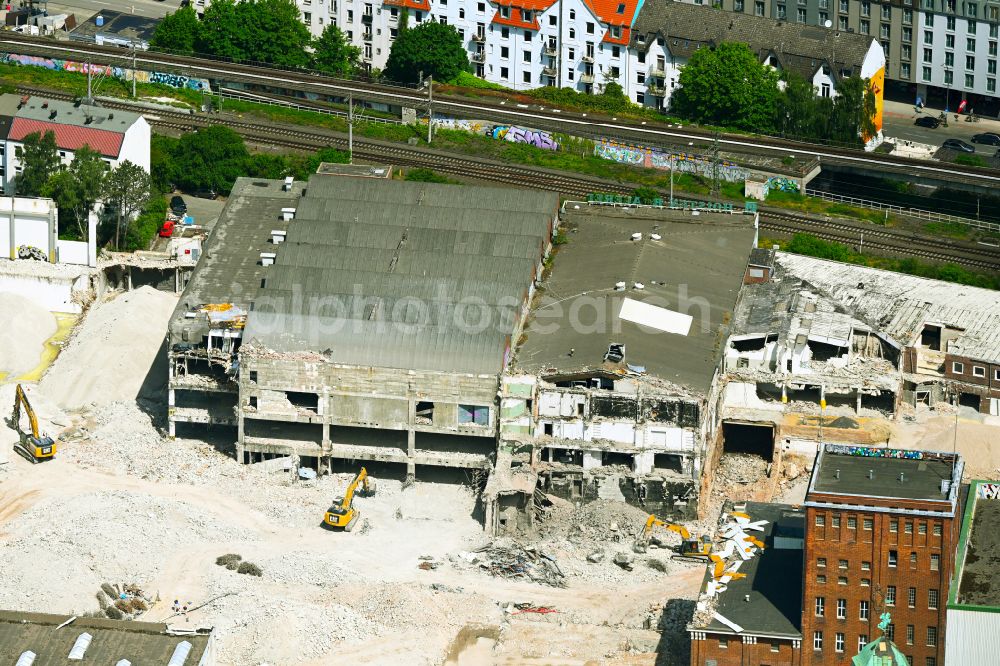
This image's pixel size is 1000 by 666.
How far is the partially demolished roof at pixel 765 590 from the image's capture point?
375 ft

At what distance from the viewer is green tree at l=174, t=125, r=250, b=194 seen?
177 m

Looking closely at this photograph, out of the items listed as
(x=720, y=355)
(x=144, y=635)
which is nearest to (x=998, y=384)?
(x=720, y=355)

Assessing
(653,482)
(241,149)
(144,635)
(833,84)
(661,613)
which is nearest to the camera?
(144,635)

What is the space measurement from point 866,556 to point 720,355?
32.0 m

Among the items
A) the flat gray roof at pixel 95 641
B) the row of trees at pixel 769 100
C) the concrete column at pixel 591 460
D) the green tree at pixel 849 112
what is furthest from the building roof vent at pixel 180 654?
the green tree at pixel 849 112

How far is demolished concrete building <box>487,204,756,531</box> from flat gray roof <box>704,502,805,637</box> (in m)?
14.0

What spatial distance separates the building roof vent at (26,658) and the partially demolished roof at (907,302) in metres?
64.1

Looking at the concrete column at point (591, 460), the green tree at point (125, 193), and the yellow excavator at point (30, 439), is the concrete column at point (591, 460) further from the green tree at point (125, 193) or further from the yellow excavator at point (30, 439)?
the green tree at point (125, 193)

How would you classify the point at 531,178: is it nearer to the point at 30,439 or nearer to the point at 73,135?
the point at 73,135

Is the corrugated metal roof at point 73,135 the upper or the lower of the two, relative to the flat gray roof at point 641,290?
upper

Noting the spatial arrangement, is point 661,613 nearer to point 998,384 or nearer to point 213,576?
point 213,576

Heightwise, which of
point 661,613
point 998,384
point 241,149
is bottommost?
point 661,613

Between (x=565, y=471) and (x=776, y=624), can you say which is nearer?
(x=776, y=624)

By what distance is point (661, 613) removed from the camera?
4892 inches
